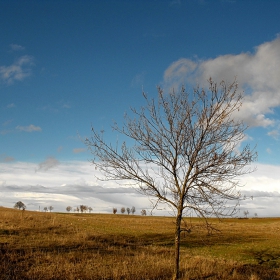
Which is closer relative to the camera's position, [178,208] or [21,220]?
[178,208]

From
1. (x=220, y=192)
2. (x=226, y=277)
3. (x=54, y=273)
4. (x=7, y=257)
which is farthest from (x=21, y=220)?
(x=220, y=192)

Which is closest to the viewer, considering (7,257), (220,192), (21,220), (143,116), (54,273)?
(220,192)

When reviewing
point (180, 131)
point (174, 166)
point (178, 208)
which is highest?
point (180, 131)

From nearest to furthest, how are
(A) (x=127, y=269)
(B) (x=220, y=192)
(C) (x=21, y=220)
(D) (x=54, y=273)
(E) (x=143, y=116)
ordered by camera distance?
(B) (x=220, y=192) → (E) (x=143, y=116) → (D) (x=54, y=273) → (A) (x=127, y=269) → (C) (x=21, y=220)

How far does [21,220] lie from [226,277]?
21.9 meters

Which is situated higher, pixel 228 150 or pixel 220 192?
pixel 228 150

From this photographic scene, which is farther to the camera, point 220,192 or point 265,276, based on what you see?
point 265,276

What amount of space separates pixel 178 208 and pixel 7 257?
882 centimetres

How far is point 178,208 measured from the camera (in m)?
9.57

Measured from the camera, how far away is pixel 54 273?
11.2 metres

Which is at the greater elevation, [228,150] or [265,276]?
[228,150]

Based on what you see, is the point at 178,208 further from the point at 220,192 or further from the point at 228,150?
the point at 228,150

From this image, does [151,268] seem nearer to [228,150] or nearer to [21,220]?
[228,150]

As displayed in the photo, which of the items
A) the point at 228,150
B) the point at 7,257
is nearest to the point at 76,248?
the point at 7,257
